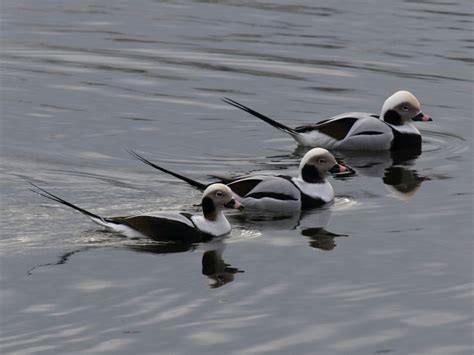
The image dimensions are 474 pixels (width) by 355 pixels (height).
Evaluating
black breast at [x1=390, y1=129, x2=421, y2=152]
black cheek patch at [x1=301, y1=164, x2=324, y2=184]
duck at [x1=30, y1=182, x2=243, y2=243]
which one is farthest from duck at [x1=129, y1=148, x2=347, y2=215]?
black breast at [x1=390, y1=129, x2=421, y2=152]

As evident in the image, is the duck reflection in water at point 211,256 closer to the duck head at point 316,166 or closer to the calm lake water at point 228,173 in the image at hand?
the calm lake water at point 228,173

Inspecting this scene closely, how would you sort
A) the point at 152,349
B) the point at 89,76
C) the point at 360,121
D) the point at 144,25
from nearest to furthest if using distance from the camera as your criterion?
the point at 152,349
the point at 360,121
the point at 89,76
the point at 144,25

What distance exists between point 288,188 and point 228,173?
4.77 ft

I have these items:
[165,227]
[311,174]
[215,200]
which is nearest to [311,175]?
[311,174]

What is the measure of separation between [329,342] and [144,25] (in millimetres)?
14292

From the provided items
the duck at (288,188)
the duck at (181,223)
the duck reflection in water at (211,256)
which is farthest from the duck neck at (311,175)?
the duck reflection in water at (211,256)

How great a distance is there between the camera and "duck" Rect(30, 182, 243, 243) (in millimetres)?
11859

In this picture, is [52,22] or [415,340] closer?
[415,340]

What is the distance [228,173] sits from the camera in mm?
14539

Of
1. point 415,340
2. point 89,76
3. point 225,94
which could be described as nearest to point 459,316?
point 415,340

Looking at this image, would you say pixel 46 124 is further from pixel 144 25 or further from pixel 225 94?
pixel 144 25

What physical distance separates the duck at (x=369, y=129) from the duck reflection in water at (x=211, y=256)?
4.20m

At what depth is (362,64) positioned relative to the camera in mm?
20281

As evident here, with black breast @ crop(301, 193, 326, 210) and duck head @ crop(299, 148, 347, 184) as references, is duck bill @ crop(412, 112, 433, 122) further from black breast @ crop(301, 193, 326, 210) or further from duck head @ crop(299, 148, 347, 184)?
black breast @ crop(301, 193, 326, 210)
